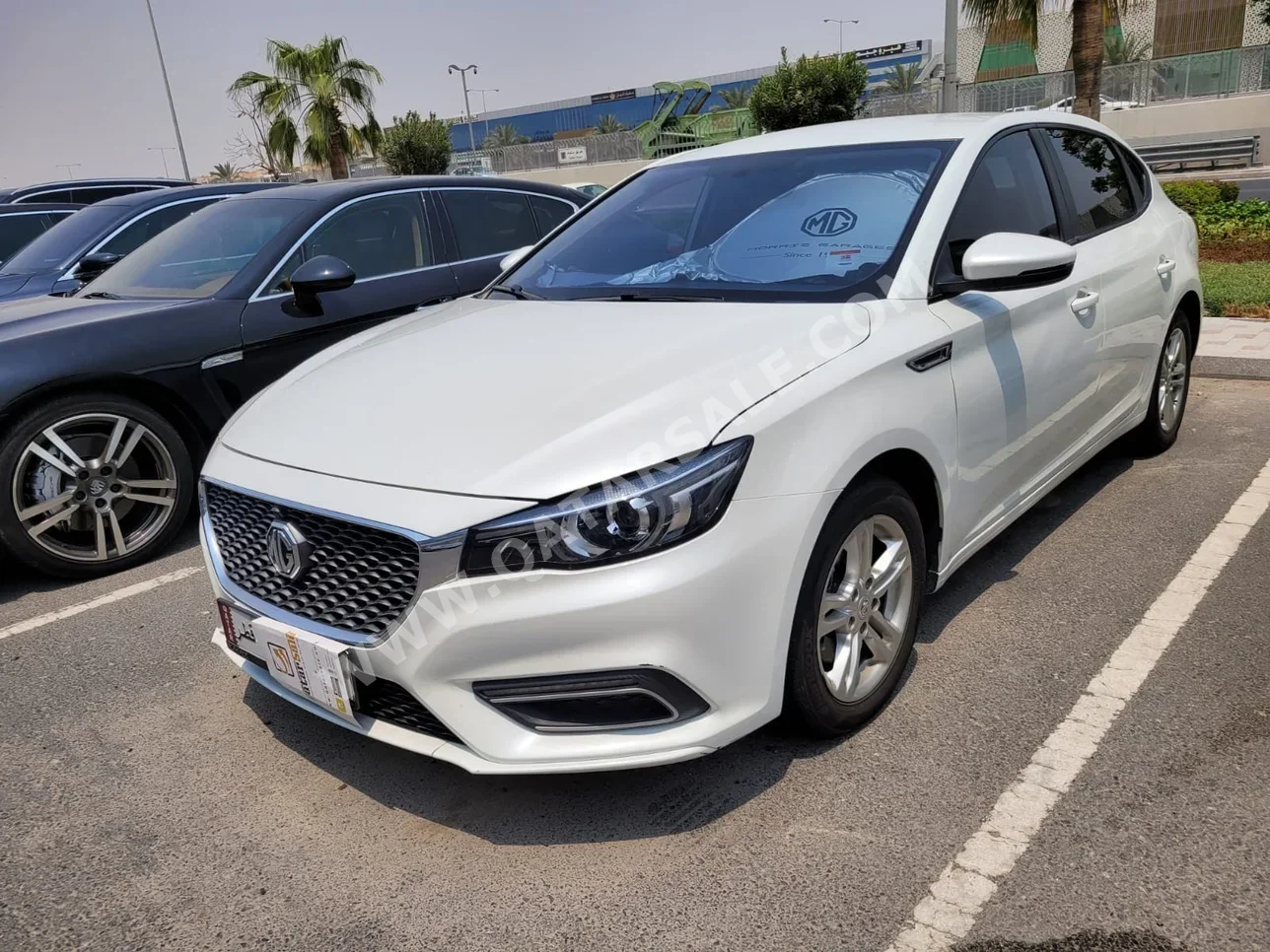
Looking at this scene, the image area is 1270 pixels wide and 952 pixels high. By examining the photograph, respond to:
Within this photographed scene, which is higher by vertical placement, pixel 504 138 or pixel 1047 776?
pixel 504 138

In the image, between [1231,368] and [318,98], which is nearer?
[1231,368]

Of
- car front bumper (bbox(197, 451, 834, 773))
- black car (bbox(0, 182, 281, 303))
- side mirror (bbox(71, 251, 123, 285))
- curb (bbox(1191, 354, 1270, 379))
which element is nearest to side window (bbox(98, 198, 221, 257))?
black car (bbox(0, 182, 281, 303))

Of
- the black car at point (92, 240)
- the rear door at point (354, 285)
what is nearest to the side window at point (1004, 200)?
the rear door at point (354, 285)

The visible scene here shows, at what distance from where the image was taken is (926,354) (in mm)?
2742

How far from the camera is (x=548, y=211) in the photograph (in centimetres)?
635

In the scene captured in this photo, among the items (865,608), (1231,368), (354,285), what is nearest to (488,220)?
(354,285)

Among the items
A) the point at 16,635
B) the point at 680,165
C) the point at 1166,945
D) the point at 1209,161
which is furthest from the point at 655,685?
the point at 1209,161

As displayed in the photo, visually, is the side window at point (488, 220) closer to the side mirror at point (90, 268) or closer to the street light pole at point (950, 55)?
the side mirror at point (90, 268)

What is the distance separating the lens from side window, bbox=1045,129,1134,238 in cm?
388

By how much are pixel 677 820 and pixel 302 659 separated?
1.00 meters

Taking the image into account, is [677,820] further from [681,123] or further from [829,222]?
[681,123]

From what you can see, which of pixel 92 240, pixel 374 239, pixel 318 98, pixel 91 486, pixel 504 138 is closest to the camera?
pixel 91 486

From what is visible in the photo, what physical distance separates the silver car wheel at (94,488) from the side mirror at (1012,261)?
3452 millimetres

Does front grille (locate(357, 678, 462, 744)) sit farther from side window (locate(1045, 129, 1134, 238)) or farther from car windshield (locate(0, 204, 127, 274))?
car windshield (locate(0, 204, 127, 274))
